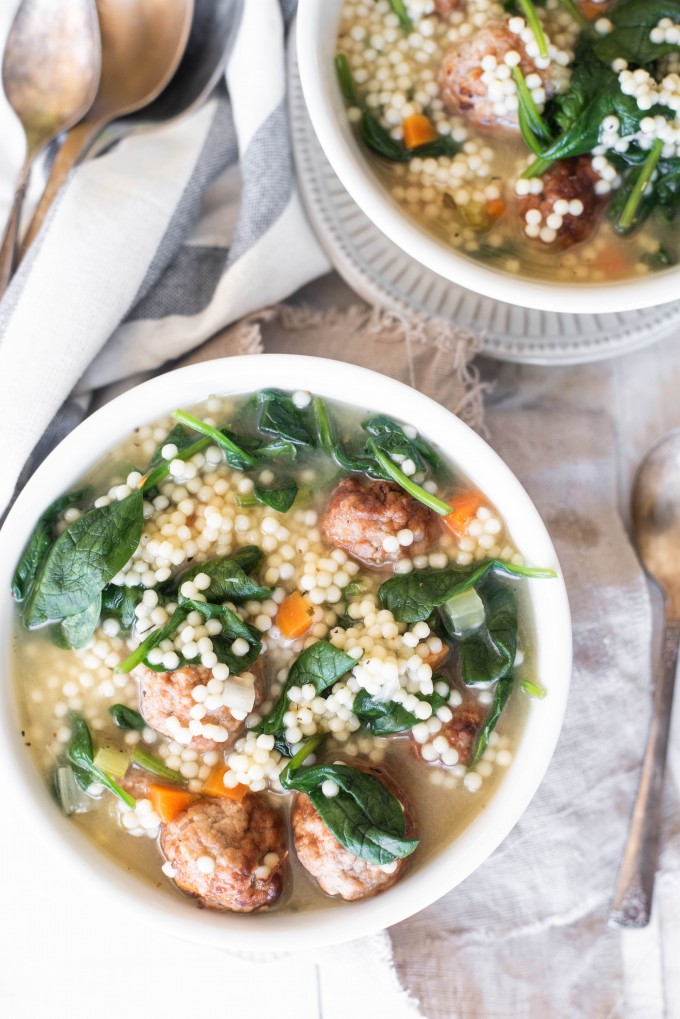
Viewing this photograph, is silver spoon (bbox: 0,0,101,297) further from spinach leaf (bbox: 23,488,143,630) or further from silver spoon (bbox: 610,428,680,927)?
silver spoon (bbox: 610,428,680,927)

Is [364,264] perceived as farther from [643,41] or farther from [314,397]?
[643,41]

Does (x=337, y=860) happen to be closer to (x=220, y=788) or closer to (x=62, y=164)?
(x=220, y=788)

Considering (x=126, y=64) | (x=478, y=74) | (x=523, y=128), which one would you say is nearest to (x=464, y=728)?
(x=523, y=128)

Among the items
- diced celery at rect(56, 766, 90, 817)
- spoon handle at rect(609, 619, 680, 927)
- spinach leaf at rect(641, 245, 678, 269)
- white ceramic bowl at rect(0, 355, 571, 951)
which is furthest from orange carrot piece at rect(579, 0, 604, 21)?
diced celery at rect(56, 766, 90, 817)

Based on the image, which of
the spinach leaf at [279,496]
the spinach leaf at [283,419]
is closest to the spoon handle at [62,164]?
the spinach leaf at [283,419]

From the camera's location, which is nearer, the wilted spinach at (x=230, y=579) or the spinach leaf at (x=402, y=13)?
the wilted spinach at (x=230, y=579)

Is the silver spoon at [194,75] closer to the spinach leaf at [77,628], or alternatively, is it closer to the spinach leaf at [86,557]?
the spinach leaf at [86,557]

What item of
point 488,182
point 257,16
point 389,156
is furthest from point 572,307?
point 257,16

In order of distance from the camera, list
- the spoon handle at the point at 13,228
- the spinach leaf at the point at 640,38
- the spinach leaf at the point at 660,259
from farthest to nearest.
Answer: the spoon handle at the point at 13,228 → the spinach leaf at the point at 660,259 → the spinach leaf at the point at 640,38
